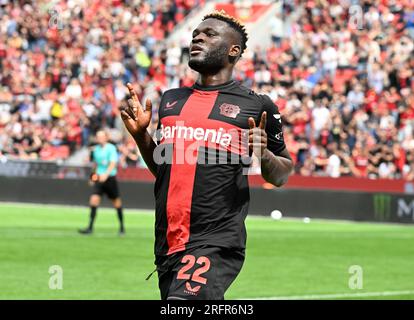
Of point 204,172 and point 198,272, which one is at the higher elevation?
point 204,172

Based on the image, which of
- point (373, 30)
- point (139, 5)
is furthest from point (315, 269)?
point (139, 5)

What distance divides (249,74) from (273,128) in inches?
1004

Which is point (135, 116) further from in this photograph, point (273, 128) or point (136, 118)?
Result: point (273, 128)

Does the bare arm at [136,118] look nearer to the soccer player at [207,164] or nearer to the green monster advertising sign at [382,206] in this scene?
the soccer player at [207,164]

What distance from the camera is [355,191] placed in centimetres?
2783

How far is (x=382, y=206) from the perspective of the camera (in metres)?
27.4

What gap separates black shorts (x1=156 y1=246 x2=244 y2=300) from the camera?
6824 mm

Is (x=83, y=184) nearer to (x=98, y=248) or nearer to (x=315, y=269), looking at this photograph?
(x=98, y=248)

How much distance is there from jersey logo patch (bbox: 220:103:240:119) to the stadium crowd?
2086 centimetres

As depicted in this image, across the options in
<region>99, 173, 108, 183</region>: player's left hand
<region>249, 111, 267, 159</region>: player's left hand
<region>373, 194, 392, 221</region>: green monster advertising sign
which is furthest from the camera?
<region>373, 194, 392, 221</region>: green monster advertising sign

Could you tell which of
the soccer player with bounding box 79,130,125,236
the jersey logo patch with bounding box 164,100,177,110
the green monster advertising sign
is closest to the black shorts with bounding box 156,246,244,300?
the jersey logo patch with bounding box 164,100,177,110

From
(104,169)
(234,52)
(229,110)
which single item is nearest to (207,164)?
(229,110)

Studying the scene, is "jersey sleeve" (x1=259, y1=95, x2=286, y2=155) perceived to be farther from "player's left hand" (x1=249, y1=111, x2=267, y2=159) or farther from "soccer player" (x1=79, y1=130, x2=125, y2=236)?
"soccer player" (x1=79, y1=130, x2=125, y2=236)

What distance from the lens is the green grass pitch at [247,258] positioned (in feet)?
46.4
